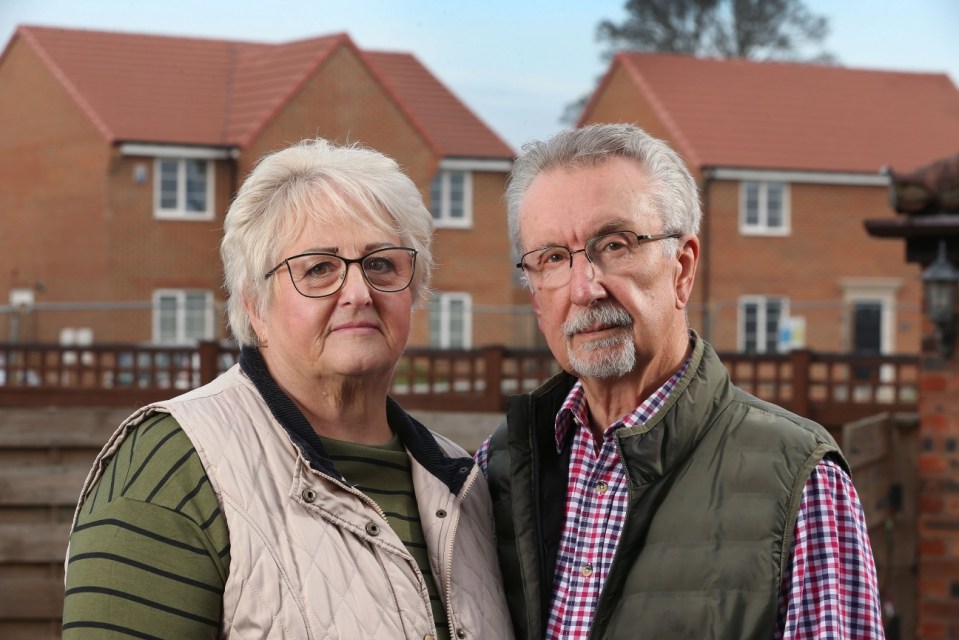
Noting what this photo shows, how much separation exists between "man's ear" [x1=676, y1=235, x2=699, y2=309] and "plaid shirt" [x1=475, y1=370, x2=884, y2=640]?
0.21m

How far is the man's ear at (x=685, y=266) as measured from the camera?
3.21m

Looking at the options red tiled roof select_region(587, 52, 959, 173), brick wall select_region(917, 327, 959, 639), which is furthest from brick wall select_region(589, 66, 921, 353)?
brick wall select_region(917, 327, 959, 639)

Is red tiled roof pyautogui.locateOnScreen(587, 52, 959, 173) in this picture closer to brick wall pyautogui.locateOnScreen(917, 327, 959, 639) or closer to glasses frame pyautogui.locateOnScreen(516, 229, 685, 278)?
brick wall pyautogui.locateOnScreen(917, 327, 959, 639)

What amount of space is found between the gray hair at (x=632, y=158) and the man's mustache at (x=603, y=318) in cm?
20

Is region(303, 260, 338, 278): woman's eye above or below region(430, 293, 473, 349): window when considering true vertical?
above

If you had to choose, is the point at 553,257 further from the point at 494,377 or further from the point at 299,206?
the point at 494,377


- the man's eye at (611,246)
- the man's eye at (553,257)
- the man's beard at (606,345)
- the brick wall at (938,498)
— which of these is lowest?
the brick wall at (938,498)

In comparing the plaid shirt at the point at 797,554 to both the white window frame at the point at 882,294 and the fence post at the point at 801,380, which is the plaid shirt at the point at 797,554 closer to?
the fence post at the point at 801,380

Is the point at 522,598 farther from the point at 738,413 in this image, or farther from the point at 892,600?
the point at 892,600

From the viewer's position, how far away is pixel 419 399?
1288 cm

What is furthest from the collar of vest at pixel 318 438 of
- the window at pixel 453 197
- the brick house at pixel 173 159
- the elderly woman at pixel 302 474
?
the window at pixel 453 197

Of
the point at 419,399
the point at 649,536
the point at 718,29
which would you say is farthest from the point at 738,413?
the point at 718,29

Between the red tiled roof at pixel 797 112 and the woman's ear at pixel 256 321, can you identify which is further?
the red tiled roof at pixel 797 112

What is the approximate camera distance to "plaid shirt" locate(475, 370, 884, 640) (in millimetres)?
2764
